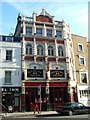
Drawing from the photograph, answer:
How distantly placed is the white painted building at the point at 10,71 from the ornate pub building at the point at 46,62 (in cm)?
75

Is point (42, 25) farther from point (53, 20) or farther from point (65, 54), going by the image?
point (65, 54)

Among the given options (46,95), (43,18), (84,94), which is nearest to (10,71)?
(46,95)

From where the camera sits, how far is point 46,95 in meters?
31.3

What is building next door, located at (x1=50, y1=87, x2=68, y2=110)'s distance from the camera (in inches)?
1250

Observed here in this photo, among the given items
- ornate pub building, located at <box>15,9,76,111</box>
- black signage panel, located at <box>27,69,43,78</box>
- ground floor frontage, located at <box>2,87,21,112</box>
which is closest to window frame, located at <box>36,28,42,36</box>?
ornate pub building, located at <box>15,9,76,111</box>

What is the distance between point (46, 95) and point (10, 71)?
5799mm

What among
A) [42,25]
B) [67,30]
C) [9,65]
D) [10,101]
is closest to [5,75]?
[9,65]

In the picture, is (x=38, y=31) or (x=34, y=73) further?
(x=38, y=31)

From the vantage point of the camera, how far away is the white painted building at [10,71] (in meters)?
30.2

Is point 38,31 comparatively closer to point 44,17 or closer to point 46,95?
point 44,17

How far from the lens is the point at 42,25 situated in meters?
33.9

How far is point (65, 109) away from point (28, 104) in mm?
7927

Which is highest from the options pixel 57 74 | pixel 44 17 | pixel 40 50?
pixel 44 17

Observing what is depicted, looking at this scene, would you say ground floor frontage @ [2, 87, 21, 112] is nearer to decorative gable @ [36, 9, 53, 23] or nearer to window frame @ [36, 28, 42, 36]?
window frame @ [36, 28, 42, 36]
